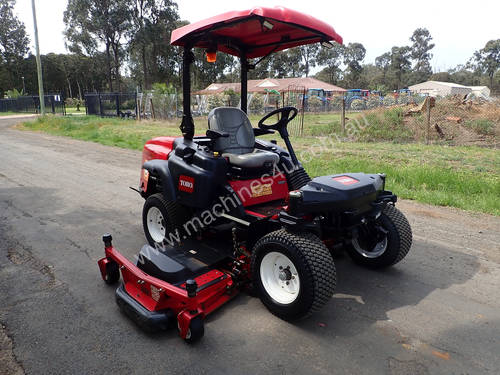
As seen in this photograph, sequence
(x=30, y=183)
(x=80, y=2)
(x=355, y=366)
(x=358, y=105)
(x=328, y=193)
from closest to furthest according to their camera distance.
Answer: (x=355, y=366) < (x=328, y=193) < (x=30, y=183) < (x=358, y=105) < (x=80, y=2)

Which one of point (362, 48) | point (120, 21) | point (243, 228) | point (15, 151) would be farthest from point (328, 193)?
point (362, 48)

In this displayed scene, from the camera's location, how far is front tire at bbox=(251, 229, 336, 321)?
8.70 feet

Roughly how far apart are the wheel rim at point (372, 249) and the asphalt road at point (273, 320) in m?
0.17

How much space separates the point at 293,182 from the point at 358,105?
3007 cm

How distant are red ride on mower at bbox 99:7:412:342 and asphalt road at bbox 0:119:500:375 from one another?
18cm

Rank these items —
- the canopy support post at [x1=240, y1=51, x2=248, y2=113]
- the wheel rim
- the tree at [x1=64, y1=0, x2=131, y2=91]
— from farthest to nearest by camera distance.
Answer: the tree at [x1=64, y1=0, x2=131, y2=91], the canopy support post at [x1=240, y1=51, x2=248, y2=113], the wheel rim

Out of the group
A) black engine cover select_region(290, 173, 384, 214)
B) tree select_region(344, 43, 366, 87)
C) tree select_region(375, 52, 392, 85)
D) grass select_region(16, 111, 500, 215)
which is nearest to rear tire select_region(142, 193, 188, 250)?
black engine cover select_region(290, 173, 384, 214)

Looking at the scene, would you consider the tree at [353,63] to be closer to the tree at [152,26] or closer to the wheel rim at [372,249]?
the tree at [152,26]

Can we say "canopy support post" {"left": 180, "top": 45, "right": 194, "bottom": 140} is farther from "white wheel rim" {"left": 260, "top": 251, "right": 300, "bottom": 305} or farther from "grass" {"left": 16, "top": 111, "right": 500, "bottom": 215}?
"grass" {"left": 16, "top": 111, "right": 500, "bottom": 215}

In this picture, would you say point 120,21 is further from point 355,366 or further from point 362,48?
point 362,48

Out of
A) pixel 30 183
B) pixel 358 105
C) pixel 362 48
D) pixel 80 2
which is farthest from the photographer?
pixel 362 48

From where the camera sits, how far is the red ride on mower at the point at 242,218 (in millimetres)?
2762

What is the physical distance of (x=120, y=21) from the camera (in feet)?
127

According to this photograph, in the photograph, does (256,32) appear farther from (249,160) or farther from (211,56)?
(249,160)
